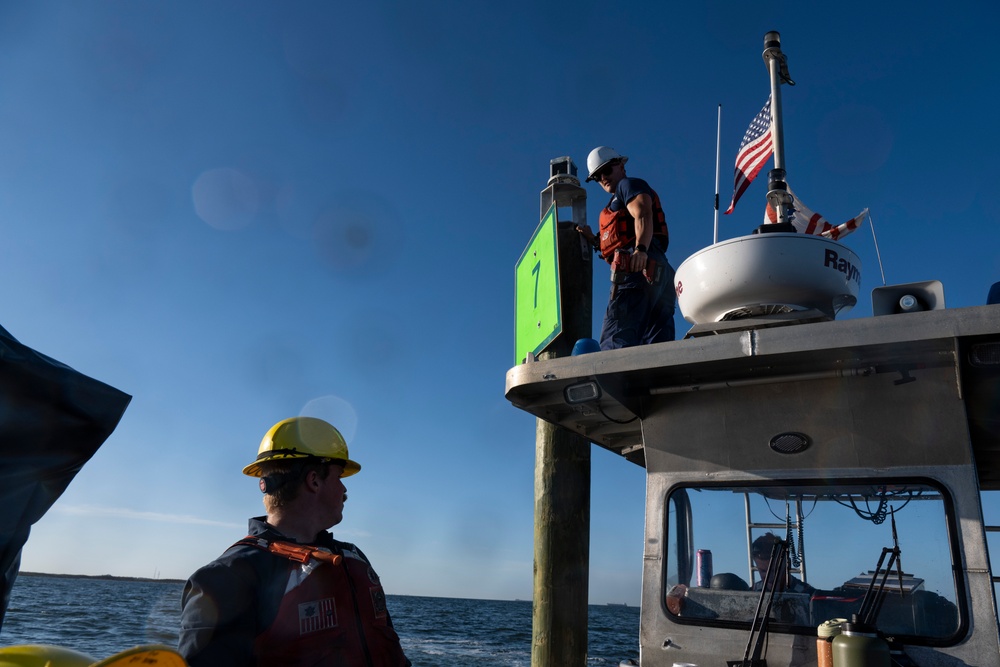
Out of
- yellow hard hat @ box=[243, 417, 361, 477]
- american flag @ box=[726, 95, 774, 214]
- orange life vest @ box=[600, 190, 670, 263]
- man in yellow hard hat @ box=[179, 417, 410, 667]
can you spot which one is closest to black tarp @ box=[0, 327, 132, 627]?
man in yellow hard hat @ box=[179, 417, 410, 667]

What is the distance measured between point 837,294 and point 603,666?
67.2 feet

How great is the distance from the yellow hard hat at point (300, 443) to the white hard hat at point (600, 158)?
3.20m

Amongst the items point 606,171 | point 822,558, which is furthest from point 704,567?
point 606,171

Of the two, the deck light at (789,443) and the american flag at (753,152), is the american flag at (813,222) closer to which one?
the american flag at (753,152)

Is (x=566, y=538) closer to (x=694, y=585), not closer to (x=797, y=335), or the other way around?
(x=694, y=585)

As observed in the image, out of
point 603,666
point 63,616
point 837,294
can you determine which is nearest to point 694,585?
point 837,294

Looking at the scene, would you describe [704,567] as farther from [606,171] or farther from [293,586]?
[606,171]

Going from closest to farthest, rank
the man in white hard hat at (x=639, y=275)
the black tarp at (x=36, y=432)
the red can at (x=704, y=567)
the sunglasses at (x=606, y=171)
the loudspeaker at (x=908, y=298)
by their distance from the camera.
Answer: the black tarp at (x=36, y=432) → the loudspeaker at (x=908, y=298) → the red can at (x=704, y=567) → the man in white hard hat at (x=639, y=275) → the sunglasses at (x=606, y=171)

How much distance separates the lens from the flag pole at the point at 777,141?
15.9 feet

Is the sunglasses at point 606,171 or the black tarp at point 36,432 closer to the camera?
the black tarp at point 36,432

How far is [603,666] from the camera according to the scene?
21531 millimetres

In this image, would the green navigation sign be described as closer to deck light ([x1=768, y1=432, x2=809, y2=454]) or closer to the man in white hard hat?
the man in white hard hat

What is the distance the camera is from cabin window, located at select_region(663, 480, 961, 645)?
3.50 meters

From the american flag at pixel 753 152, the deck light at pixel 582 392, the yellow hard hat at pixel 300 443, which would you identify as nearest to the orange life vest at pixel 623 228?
the deck light at pixel 582 392
